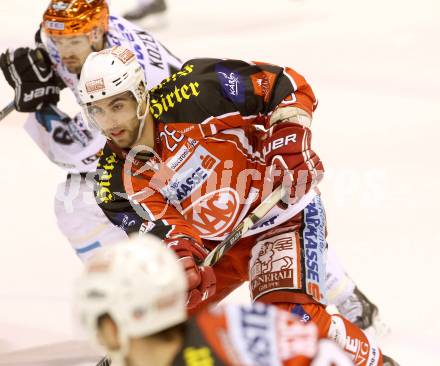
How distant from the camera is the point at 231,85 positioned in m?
3.44

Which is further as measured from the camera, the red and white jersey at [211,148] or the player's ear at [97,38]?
the player's ear at [97,38]

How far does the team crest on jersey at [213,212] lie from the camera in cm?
357

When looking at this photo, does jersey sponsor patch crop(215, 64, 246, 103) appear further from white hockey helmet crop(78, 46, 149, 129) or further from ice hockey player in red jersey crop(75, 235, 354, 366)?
ice hockey player in red jersey crop(75, 235, 354, 366)

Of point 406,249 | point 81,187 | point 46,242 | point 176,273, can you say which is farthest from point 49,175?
point 176,273

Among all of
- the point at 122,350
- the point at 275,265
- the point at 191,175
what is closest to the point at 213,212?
the point at 191,175

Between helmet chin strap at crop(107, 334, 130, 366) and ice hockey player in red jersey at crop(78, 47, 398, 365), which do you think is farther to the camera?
ice hockey player in red jersey at crop(78, 47, 398, 365)

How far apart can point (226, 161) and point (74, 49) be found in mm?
1386

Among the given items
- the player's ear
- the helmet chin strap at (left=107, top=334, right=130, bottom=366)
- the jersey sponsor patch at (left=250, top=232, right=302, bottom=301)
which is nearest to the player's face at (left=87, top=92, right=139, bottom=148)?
the jersey sponsor patch at (left=250, top=232, right=302, bottom=301)

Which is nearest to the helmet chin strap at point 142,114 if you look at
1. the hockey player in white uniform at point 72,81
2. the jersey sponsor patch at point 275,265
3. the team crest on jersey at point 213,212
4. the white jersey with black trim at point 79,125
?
the team crest on jersey at point 213,212

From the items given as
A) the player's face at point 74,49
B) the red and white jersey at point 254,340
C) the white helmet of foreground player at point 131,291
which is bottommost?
the player's face at point 74,49

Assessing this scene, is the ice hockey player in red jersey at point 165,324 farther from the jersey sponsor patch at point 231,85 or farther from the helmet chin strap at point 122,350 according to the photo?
the jersey sponsor patch at point 231,85

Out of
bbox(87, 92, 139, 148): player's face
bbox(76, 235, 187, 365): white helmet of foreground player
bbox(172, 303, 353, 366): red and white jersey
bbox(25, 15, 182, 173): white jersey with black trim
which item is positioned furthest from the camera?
bbox(25, 15, 182, 173): white jersey with black trim

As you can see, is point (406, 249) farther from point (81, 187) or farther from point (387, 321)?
point (81, 187)

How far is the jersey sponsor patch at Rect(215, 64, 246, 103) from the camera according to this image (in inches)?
135
